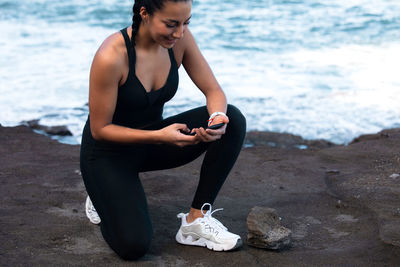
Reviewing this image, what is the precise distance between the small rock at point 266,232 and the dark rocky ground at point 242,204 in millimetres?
45

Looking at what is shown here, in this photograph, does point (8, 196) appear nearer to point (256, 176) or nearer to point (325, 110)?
point (256, 176)

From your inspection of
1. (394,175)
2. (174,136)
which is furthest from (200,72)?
(394,175)

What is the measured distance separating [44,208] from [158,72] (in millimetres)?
1085

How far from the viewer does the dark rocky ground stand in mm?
2602

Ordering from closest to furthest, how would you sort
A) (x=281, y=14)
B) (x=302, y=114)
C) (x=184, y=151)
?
(x=184, y=151), (x=302, y=114), (x=281, y=14)

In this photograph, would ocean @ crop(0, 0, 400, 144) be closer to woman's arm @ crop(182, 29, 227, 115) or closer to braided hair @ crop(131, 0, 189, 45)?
woman's arm @ crop(182, 29, 227, 115)

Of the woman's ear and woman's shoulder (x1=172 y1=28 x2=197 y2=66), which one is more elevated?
the woman's ear

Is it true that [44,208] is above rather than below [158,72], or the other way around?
below

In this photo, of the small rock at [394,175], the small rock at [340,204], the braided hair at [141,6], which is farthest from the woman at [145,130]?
the small rock at [394,175]

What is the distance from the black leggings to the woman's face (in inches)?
21.0

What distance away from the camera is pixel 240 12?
40.1 ft

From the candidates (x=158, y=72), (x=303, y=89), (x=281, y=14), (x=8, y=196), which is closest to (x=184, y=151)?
(x=158, y=72)

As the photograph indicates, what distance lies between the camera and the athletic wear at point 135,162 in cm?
259

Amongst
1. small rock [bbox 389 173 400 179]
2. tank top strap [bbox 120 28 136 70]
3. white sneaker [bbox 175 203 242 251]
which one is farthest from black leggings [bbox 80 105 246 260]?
small rock [bbox 389 173 400 179]
